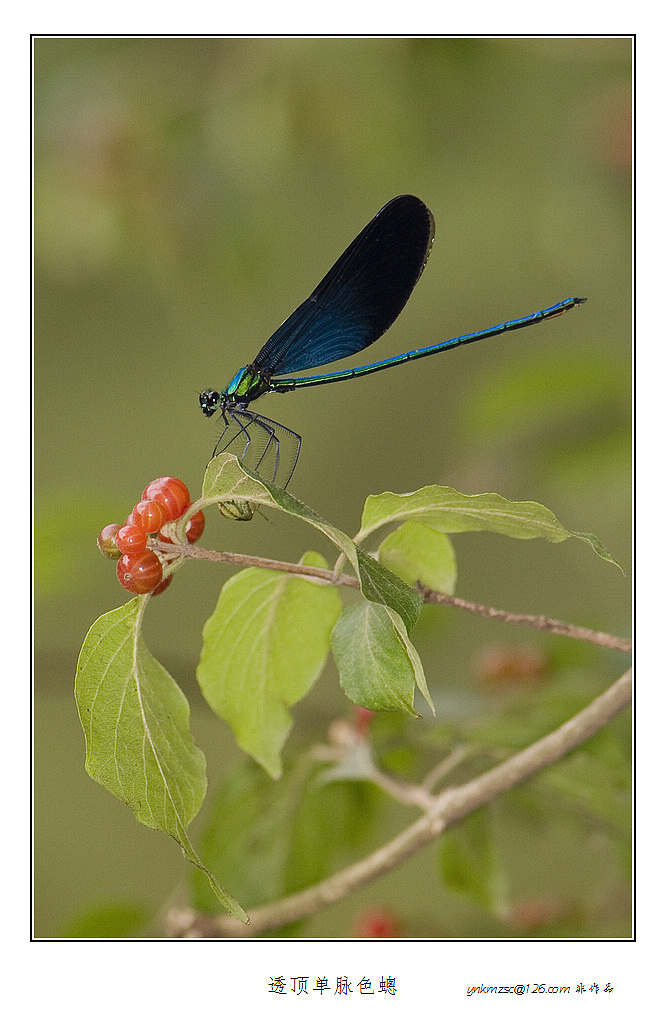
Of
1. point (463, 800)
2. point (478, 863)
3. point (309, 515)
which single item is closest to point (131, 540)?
point (309, 515)

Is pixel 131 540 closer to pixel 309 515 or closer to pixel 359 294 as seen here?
pixel 309 515

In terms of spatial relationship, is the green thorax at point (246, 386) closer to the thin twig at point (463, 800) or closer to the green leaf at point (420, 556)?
the green leaf at point (420, 556)

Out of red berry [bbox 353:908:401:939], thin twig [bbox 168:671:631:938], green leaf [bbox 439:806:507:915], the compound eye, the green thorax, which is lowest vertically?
red berry [bbox 353:908:401:939]

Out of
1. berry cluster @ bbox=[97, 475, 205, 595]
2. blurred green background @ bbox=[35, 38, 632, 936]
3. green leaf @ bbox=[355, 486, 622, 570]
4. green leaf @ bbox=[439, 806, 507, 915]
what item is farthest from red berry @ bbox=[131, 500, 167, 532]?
green leaf @ bbox=[439, 806, 507, 915]

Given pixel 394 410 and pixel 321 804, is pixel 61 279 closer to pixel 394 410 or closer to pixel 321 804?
pixel 394 410

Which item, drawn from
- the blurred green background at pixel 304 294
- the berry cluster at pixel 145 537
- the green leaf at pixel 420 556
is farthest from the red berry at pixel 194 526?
the blurred green background at pixel 304 294

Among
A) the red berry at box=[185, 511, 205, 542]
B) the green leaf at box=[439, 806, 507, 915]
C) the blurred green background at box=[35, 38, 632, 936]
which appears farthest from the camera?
the blurred green background at box=[35, 38, 632, 936]

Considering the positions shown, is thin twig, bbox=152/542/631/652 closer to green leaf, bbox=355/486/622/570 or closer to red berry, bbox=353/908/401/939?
green leaf, bbox=355/486/622/570

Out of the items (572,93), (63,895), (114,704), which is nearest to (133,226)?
(572,93)

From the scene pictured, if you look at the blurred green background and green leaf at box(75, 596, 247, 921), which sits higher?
the blurred green background
